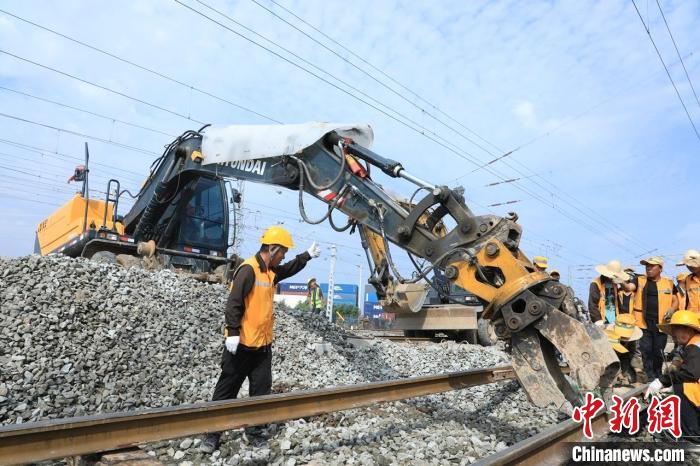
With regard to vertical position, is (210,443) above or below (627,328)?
below

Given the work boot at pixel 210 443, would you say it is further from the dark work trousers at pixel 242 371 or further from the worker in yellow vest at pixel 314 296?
the worker in yellow vest at pixel 314 296

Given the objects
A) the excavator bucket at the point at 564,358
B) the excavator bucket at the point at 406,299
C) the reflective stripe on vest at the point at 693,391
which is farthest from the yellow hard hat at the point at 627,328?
the excavator bucket at the point at 406,299

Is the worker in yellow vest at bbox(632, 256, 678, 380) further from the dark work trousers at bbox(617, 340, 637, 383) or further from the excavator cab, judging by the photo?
the excavator cab

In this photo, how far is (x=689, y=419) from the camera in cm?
427

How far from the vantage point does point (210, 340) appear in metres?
6.17

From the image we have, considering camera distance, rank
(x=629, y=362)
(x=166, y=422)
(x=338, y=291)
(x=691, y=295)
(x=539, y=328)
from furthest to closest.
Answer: (x=338, y=291) < (x=629, y=362) < (x=691, y=295) < (x=539, y=328) < (x=166, y=422)

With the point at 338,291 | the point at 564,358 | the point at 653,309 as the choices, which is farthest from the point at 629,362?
the point at 338,291

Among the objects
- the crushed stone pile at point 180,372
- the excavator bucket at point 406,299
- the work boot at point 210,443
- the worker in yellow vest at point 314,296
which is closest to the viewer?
the work boot at point 210,443

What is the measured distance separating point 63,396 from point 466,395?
4.36 m

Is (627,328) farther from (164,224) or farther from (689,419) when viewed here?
(164,224)

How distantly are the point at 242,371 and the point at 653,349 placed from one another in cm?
565

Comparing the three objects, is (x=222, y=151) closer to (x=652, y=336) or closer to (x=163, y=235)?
A: (x=163, y=235)

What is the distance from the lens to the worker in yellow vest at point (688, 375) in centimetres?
416

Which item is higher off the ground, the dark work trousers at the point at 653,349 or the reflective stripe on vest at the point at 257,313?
the reflective stripe on vest at the point at 257,313
